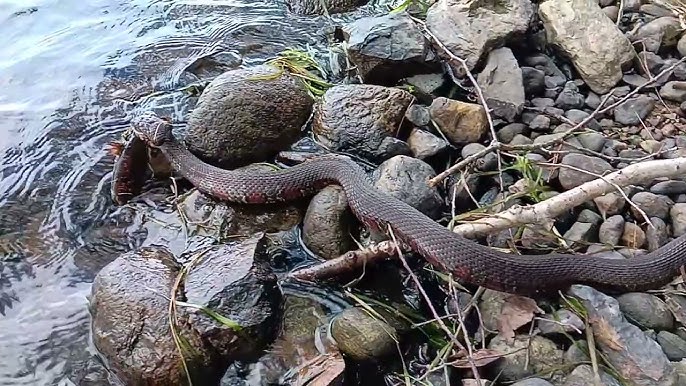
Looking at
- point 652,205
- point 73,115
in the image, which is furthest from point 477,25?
point 73,115

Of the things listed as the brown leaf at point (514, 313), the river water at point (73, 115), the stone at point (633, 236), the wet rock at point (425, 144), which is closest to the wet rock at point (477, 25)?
the wet rock at point (425, 144)

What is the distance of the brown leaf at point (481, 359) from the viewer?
147 inches

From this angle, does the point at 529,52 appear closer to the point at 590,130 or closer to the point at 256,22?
the point at 590,130

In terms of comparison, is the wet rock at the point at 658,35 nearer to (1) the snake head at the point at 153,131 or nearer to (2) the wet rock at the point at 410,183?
(2) the wet rock at the point at 410,183

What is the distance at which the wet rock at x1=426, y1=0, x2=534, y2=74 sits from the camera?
5766mm

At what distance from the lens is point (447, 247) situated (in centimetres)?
417

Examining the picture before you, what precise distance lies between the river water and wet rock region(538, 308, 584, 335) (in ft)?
8.81

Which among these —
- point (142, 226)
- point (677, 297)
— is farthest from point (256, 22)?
point (677, 297)

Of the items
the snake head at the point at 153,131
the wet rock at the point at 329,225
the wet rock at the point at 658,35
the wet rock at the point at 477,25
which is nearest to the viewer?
the wet rock at the point at 329,225

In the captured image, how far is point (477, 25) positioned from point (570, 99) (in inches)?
41.6

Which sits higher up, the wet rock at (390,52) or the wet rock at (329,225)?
the wet rock at (390,52)

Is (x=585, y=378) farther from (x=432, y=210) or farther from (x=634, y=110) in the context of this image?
(x=634, y=110)

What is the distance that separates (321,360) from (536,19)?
3.68m

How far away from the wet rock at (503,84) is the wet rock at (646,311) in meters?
1.86
